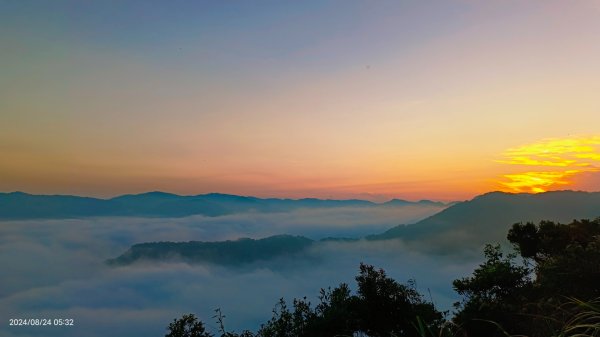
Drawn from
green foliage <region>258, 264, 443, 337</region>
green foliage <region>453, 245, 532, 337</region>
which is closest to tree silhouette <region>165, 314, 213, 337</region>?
green foliage <region>258, 264, 443, 337</region>

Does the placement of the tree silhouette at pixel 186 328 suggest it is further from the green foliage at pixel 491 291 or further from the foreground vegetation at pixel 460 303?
the green foliage at pixel 491 291

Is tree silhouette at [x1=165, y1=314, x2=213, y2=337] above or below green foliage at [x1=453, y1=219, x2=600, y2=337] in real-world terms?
below

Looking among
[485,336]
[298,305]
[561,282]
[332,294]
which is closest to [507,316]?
[485,336]

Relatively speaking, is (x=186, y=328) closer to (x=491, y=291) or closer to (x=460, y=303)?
(x=460, y=303)

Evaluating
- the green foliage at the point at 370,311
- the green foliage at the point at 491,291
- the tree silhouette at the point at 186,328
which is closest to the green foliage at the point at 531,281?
the green foliage at the point at 491,291

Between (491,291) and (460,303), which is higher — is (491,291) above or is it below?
above

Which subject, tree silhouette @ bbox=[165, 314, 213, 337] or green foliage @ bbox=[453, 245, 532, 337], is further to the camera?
green foliage @ bbox=[453, 245, 532, 337]

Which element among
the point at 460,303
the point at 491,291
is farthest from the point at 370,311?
the point at 491,291

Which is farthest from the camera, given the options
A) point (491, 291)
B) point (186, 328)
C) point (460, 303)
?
point (460, 303)

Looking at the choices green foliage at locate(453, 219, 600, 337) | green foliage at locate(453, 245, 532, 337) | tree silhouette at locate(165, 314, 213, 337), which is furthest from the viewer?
Result: green foliage at locate(453, 245, 532, 337)

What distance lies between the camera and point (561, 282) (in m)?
26.0

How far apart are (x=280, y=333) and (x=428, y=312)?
46.2 ft

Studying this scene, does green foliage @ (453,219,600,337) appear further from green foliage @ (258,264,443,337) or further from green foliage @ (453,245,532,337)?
green foliage @ (258,264,443,337)

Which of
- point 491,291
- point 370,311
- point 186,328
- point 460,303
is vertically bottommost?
point 460,303
